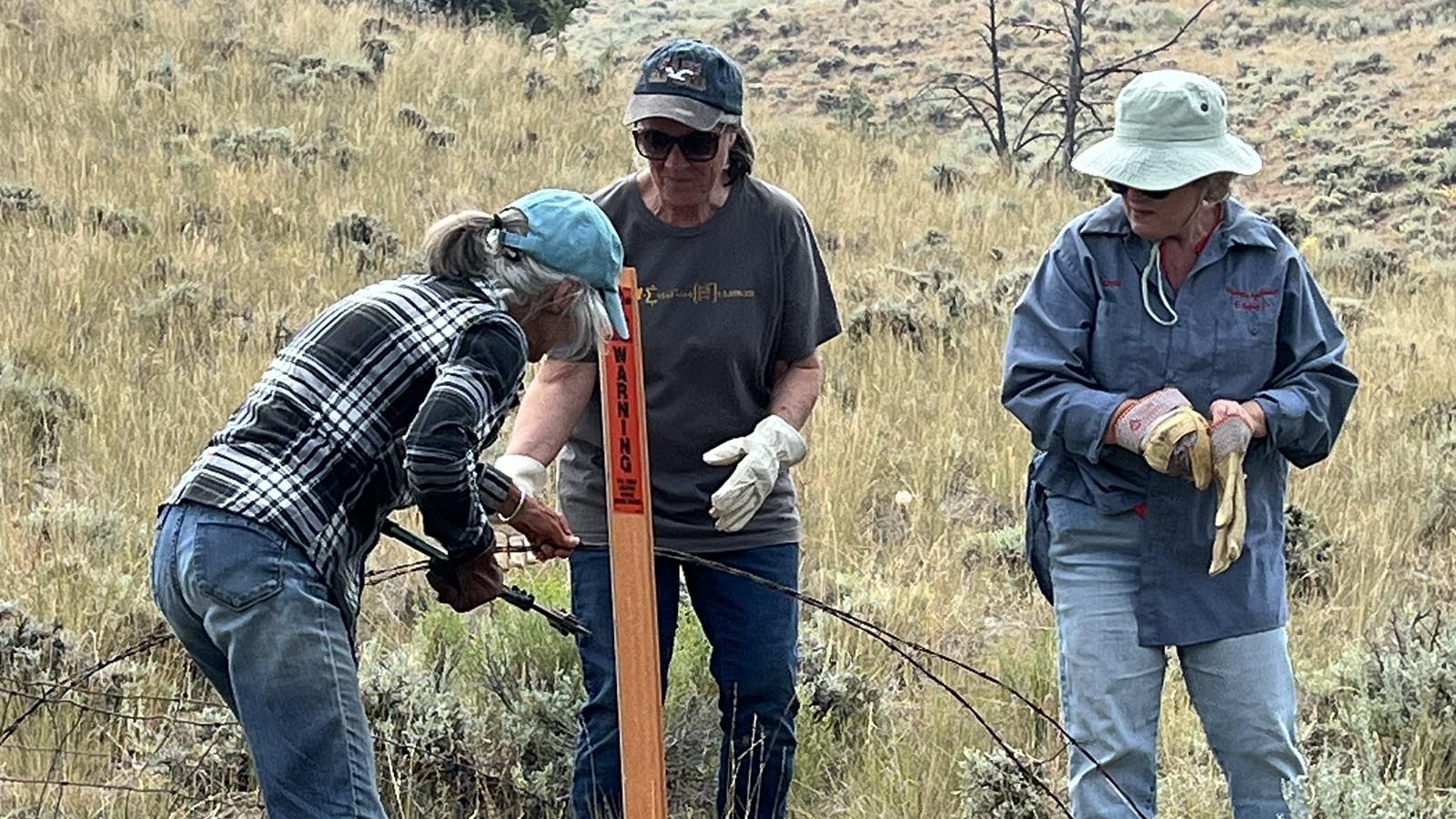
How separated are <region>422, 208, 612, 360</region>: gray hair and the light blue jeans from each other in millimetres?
1249

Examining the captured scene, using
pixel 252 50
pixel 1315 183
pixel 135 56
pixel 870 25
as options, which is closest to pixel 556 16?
pixel 252 50

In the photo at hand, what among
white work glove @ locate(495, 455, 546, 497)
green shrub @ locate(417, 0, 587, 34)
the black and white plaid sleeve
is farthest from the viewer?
green shrub @ locate(417, 0, 587, 34)

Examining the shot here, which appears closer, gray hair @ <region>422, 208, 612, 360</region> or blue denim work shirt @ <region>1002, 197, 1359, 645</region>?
gray hair @ <region>422, 208, 612, 360</region>

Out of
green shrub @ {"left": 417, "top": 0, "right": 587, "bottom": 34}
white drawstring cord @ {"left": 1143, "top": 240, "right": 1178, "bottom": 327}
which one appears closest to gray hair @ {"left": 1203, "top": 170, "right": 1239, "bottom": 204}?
white drawstring cord @ {"left": 1143, "top": 240, "right": 1178, "bottom": 327}

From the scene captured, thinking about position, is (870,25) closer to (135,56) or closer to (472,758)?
(135,56)

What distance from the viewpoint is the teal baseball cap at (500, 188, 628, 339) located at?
2770mm

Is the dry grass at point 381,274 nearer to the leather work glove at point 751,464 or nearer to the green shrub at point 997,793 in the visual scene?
the green shrub at point 997,793

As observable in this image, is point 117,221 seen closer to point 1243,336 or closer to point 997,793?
point 997,793

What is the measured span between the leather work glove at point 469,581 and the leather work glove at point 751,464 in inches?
26.7

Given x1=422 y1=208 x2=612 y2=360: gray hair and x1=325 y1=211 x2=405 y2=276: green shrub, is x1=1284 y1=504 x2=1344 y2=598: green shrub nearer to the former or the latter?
x1=422 y1=208 x2=612 y2=360: gray hair

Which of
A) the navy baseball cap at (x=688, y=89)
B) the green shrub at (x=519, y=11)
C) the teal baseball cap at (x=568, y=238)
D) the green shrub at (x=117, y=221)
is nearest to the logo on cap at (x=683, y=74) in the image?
the navy baseball cap at (x=688, y=89)

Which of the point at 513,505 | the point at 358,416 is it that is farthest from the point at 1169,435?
the point at 358,416

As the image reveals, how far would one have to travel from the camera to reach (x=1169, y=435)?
119 inches

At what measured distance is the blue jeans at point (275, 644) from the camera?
258 cm
